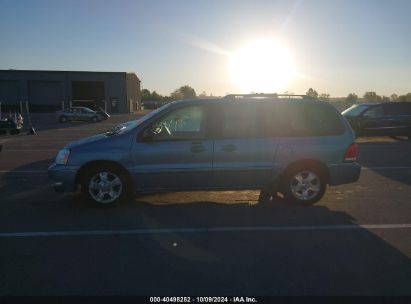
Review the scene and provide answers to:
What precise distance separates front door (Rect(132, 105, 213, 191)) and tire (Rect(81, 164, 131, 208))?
225 mm

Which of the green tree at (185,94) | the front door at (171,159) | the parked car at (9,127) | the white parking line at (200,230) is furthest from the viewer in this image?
the green tree at (185,94)

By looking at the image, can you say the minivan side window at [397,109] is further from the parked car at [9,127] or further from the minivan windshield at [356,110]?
the parked car at [9,127]

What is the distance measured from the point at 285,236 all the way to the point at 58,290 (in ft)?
8.99

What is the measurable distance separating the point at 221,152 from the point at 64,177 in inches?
93.6

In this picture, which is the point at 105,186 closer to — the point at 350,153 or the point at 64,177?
the point at 64,177

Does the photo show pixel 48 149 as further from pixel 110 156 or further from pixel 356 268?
pixel 356 268

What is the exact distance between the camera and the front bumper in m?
6.57

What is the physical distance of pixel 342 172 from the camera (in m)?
6.94

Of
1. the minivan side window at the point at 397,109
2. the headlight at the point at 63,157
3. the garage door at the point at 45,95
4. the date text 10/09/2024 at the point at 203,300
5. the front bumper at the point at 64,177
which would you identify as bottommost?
the date text 10/09/2024 at the point at 203,300

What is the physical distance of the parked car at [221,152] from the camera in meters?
6.57

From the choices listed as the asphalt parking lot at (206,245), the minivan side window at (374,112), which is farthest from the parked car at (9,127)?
the minivan side window at (374,112)

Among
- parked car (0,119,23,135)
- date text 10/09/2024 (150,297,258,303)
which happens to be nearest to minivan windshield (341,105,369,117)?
date text 10/09/2024 (150,297,258,303)

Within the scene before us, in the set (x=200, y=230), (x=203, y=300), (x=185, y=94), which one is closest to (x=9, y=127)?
(x=200, y=230)

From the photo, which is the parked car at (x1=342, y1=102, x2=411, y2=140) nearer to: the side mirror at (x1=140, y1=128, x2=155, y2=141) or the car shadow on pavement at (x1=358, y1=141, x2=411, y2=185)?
the car shadow on pavement at (x1=358, y1=141, x2=411, y2=185)
